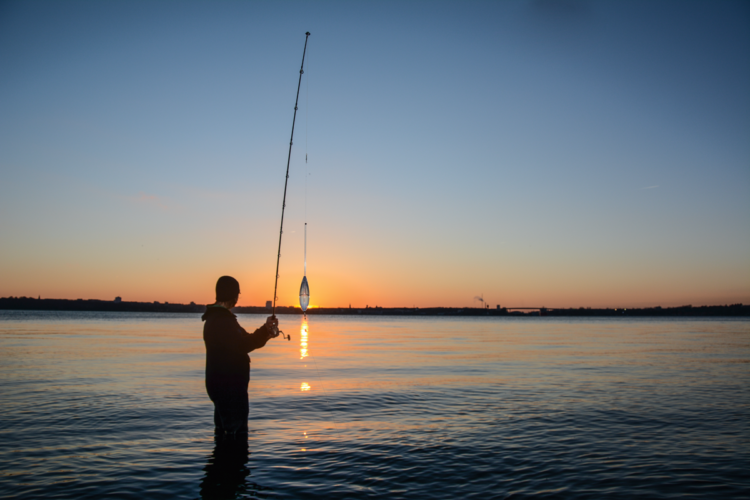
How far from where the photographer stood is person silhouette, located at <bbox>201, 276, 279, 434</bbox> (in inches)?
269

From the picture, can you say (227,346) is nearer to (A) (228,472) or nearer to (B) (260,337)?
(B) (260,337)

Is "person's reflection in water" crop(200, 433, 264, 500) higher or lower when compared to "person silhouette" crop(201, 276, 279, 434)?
lower

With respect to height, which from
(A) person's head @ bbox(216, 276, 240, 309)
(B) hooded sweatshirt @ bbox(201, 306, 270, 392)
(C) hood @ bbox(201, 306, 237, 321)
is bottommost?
(B) hooded sweatshirt @ bbox(201, 306, 270, 392)

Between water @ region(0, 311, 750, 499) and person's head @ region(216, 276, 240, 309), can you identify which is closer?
water @ region(0, 311, 750, 499)

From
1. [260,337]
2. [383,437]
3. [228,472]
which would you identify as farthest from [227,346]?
[383,437]

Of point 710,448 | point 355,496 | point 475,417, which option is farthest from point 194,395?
point 710,448

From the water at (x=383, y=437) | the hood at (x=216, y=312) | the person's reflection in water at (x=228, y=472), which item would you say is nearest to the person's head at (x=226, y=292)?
the hood at (x=216, y=312)

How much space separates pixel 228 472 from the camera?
6.96 metres

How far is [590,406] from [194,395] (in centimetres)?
1024

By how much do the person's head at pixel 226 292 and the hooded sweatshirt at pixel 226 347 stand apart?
12cm

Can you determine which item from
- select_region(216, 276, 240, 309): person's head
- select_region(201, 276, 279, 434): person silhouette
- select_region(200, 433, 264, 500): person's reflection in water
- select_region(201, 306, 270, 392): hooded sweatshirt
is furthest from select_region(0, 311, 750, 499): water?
select_region(216, 276, 240, 309): person's head

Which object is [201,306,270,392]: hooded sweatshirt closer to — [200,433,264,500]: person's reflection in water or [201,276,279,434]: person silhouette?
[201,276,279,434]: person silhouette

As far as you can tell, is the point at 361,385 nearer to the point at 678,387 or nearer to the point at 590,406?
the point at 590,406

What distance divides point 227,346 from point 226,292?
2.43ft
